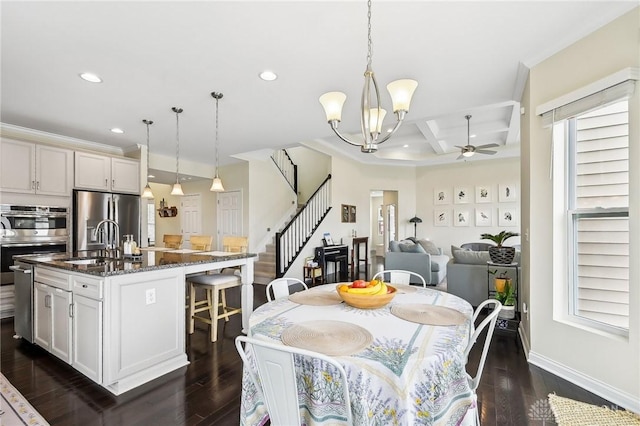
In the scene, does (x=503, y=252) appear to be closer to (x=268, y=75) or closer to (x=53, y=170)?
(x=268, y=75)

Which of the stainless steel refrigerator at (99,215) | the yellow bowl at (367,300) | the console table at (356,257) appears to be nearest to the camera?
the yellow bowl at (367,300)

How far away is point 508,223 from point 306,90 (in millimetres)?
6664

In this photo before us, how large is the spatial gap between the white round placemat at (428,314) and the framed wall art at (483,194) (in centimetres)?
709

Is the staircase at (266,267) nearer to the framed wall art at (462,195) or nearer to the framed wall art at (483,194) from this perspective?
the framed wall art at (462,195)

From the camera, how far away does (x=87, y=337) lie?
228cm

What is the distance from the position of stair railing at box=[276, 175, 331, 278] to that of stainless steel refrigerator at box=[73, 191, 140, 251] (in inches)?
96.5

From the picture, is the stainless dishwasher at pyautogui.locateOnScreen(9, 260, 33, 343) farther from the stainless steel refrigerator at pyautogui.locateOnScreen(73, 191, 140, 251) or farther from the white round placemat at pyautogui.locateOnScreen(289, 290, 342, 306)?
the white round placemat at pyautogui.locateOnScreen(289, 290, 342, 306)

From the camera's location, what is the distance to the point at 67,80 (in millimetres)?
2922

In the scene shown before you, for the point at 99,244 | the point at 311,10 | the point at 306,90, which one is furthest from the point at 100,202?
the point at 311,10

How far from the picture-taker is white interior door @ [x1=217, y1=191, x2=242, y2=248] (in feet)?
22.3

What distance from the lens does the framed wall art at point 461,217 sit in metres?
8.02

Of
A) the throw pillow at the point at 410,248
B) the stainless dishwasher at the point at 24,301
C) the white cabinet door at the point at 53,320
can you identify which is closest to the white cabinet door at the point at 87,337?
the white cabinet door at the point at 53,320

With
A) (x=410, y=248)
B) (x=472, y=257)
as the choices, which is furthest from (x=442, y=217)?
(x=472, y=257)

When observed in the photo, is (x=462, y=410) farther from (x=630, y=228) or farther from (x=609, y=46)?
(x=609, y=46)
